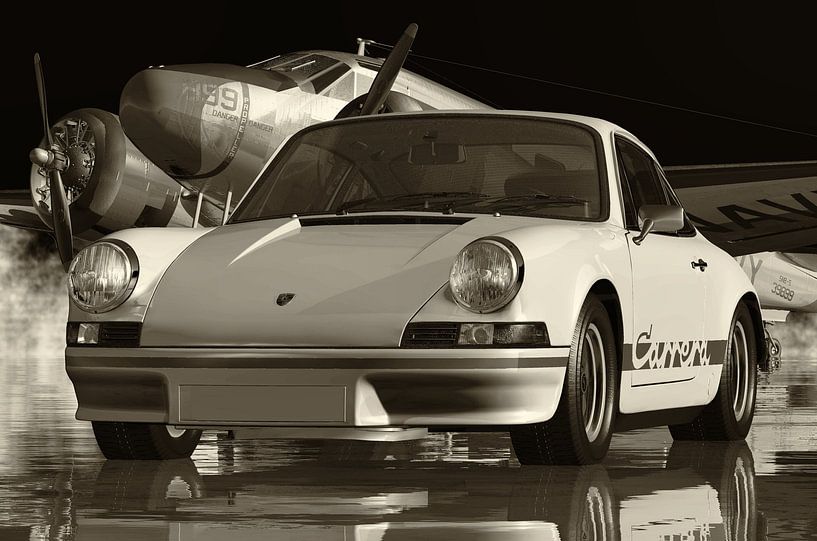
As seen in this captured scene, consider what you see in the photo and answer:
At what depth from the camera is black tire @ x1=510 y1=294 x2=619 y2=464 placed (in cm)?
678

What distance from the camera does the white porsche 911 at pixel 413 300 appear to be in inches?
253

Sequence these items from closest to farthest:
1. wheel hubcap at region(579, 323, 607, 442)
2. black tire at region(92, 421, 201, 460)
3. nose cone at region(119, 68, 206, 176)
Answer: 1. wheel hubcap at region(579, 323, 607, 442)
2. black tire at region(92, 421, 201, 460)
3. nose cone at region(119, 68, 206, 176)

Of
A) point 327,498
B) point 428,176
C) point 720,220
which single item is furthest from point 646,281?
point 720,220

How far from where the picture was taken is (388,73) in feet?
55.3

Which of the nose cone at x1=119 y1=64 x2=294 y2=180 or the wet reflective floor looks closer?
the wet reflective floor

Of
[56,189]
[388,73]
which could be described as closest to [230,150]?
[388,73]

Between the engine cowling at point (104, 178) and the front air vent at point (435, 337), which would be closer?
the front air vent at point (435, 337)

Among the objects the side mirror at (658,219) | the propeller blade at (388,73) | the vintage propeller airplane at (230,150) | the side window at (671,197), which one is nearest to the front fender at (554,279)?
the side mirror at (658,219)

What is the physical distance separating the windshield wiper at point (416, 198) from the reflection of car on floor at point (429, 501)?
3.90 feet

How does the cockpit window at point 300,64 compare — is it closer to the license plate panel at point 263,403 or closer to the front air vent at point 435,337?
the license plate panel at point 263,403

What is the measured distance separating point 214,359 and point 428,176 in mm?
1810

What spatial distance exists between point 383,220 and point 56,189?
9113 mm

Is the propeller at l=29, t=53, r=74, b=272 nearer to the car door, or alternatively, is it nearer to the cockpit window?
the cockpit window

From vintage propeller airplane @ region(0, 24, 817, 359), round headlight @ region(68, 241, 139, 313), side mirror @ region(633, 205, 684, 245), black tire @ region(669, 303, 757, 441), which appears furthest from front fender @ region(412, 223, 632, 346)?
vintage propeller airplane @ region(0, 24, 817, 359)
